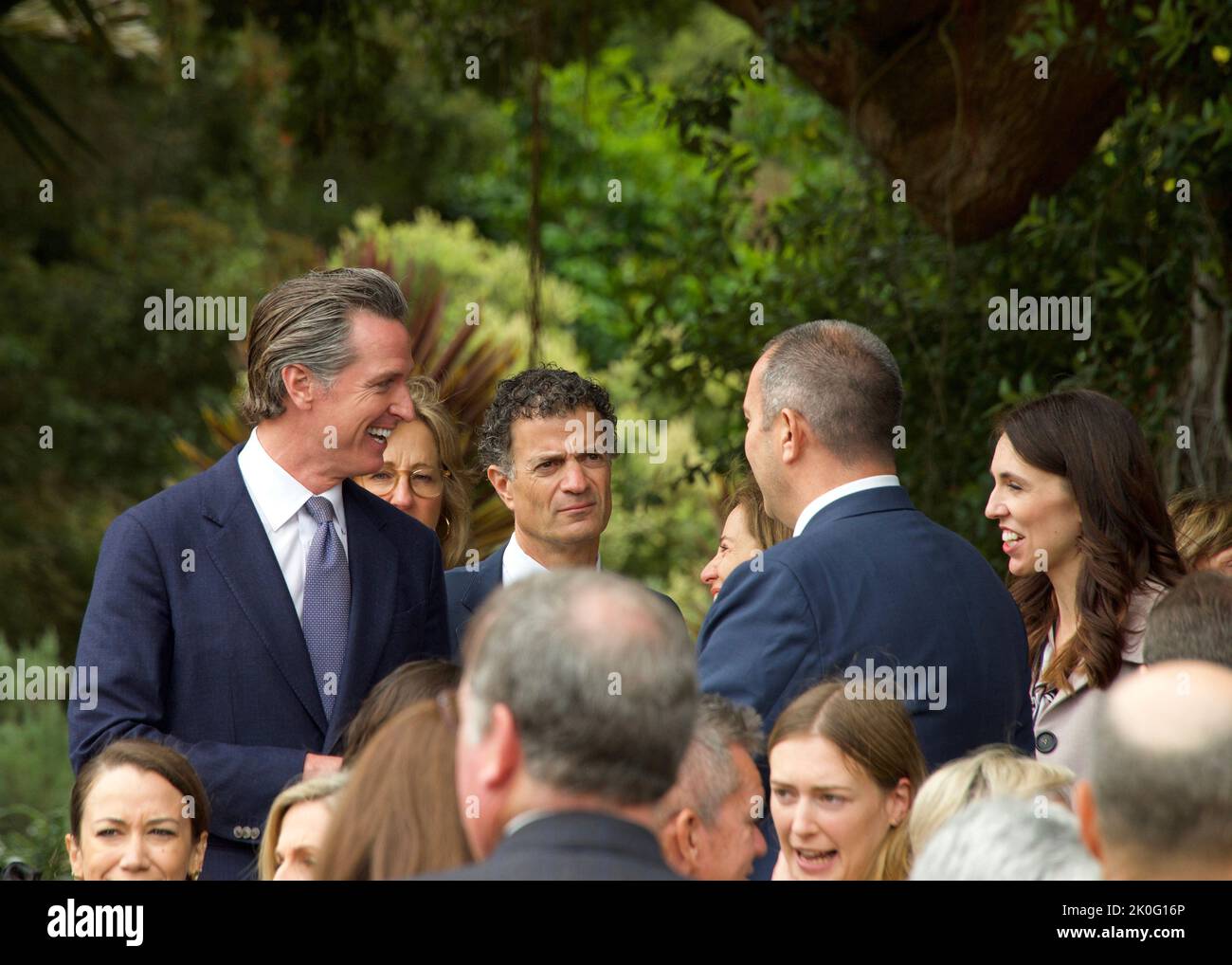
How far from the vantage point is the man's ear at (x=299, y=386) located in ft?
10.5

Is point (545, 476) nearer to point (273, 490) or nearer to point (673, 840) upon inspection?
point (273, 490)

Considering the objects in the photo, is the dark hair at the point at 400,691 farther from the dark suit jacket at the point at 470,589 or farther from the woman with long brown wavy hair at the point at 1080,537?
the woman with long brown wavy hair at the point at 1080,537

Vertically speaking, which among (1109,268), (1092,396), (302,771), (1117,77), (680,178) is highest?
(680,178)

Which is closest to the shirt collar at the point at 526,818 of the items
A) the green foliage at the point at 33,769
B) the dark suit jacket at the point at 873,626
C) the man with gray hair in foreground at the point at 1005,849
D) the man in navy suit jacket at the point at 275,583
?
the man with gray hair in foreground at the point at 1005,849

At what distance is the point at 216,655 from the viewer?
301cm

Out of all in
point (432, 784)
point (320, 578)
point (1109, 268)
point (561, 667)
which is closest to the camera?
point (561, 667)

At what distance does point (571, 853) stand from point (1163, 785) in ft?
1.98

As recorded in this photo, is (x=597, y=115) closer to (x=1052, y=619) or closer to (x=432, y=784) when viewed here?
(x=1052, y=619)

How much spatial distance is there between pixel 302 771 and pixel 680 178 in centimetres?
1158

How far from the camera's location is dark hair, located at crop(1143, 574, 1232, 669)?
2.66 metres

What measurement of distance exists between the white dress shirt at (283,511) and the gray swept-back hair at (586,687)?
1.50 m

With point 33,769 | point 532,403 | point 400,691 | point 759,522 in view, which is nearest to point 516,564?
point 532,403

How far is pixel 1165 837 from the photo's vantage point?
5.52ft

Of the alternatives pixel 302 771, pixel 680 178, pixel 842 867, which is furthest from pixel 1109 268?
pixel 680 178
